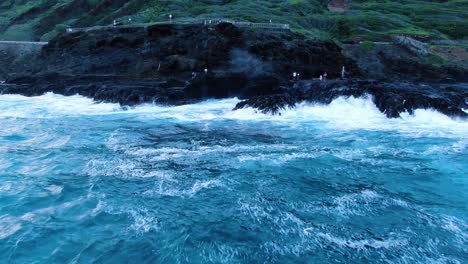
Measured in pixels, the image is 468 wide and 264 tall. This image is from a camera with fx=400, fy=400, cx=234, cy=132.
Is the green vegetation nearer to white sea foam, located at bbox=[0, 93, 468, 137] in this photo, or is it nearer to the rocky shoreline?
the rocky shoreline

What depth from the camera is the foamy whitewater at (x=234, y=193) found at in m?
12.2

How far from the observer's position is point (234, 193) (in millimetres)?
16125

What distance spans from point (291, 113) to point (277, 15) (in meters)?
45.6

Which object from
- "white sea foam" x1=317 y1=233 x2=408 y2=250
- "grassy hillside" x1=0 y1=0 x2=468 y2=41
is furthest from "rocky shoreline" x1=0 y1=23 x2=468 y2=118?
"white sea foam" x1=317 y1=233 x2=408 y2=250

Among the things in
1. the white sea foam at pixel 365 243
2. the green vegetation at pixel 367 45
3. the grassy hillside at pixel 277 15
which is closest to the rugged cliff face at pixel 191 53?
the green vegetation at pixel 367 45

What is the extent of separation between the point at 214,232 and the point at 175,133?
47.8 ft

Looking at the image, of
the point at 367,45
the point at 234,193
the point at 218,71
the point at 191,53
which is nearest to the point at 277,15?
the point at 367,45

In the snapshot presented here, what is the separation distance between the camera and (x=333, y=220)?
13844 millimetres

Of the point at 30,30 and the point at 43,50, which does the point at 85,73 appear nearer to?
the point at 43,50

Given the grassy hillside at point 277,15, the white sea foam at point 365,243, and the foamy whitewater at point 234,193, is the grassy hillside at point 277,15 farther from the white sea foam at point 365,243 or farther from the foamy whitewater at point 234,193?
the white sea foam at point 365,243

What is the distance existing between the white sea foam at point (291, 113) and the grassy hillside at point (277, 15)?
28.8 metres

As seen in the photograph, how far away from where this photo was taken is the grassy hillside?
223 ft

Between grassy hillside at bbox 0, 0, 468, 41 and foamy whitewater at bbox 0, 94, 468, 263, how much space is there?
40129 mm

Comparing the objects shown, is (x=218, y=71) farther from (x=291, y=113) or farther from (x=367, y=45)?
(x=367, y=45)
